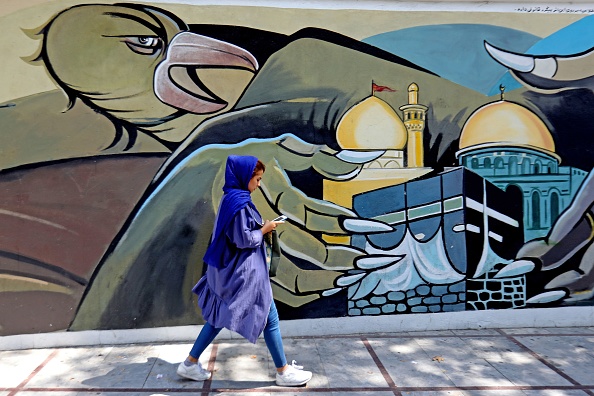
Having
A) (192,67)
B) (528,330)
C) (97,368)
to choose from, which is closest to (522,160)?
(528,330)

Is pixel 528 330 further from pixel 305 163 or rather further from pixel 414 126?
pixel 305 163

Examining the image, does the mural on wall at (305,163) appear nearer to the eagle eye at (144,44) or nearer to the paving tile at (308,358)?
the eagle eye at (144,44)

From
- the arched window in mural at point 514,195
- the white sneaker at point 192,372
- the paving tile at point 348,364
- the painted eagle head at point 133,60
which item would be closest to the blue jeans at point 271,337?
the white sneaker at point 192,372

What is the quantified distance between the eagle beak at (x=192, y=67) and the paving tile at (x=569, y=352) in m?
3.43

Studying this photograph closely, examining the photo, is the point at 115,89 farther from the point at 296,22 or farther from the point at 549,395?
the point at 549,395

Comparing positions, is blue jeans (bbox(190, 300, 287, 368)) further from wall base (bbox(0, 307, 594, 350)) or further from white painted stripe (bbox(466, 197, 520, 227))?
white painted stripe (bbox(466, 197, 520, 227))

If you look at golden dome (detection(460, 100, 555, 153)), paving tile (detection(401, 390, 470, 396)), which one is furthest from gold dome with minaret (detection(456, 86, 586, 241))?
paving tile (detection(401, 390, 470, 396))

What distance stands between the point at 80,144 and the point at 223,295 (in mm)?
1932

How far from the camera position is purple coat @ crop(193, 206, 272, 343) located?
144 inches

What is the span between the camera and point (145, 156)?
4621 mm

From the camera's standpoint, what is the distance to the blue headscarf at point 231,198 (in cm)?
367

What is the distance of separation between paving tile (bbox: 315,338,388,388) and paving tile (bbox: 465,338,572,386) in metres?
0.95

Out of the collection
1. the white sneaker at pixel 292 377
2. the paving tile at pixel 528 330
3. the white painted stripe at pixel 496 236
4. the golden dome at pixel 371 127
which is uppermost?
the golden dome at pixel 371 127

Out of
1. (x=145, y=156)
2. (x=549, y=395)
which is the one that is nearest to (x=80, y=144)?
(x=145, y=156)
